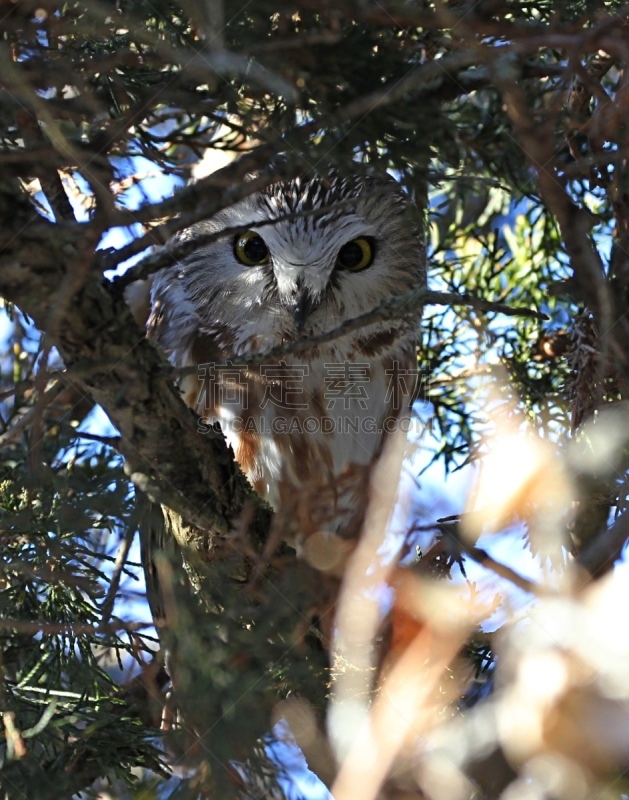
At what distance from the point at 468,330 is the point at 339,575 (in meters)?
1.36

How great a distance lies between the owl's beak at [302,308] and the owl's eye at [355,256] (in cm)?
27

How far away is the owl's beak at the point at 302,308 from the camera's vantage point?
242 cm

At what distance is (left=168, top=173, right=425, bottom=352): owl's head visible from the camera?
2576 mm

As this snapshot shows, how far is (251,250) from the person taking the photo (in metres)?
2.67

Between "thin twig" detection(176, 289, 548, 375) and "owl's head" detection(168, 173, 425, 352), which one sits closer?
"thin twig" detection(176, 289, 548, 375)

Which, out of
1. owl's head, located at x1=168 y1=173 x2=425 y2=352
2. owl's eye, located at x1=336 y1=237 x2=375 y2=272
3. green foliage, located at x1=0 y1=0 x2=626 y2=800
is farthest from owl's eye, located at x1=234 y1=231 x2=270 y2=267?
green foliage, located at x1=0 y1=0 x2=626 y2=800

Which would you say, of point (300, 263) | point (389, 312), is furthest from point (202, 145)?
point (389, 312)

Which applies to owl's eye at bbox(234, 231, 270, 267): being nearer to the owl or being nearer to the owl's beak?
the owl

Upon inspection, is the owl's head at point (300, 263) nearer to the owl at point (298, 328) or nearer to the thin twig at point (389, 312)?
the owl at point (298, 328)

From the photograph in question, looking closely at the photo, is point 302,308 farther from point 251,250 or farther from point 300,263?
point 251,250

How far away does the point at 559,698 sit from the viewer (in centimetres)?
107

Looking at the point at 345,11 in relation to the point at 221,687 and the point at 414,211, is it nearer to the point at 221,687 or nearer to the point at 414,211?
the point at 414,211

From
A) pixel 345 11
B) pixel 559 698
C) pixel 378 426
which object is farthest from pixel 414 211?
pixel 378 426

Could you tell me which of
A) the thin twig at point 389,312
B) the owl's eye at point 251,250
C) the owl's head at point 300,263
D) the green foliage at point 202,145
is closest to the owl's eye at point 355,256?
the owl's head at point 300,263
